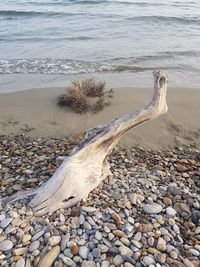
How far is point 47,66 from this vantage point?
980 centimetres

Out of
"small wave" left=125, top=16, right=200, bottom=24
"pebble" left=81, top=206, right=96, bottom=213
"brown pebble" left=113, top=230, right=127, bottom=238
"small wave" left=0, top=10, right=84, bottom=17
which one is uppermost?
"small wave" left=125, top=16, right=200, bottom=24

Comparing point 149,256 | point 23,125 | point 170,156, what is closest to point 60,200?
point 149,256

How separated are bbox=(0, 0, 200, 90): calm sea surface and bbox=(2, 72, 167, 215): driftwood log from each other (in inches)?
165

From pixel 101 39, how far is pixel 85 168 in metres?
9.00

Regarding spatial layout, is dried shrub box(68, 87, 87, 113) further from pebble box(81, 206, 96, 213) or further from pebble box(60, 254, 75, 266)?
pebble box(60, 254, 75, 266)

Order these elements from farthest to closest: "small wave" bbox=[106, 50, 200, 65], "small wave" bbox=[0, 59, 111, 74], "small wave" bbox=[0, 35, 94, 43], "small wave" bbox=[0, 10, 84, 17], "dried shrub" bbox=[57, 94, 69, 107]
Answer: "small wave" bbox=[0, 10, 84, 17] < "small wave" bbox=[0, 35, 94, 43] < "small wave" bbox=[106, 50, 200, 65] < "small wave" bbox=[0, 59, 111, 74] < "dried shrub" bbox=[57, 94, 69, 107]

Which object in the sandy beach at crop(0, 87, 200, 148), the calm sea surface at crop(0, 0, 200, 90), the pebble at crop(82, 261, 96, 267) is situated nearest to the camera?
the pebble at crop(82, 261, 96, 267)

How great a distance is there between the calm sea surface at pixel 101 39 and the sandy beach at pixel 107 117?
159 centimetres

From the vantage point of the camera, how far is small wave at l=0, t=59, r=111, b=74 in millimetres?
9422

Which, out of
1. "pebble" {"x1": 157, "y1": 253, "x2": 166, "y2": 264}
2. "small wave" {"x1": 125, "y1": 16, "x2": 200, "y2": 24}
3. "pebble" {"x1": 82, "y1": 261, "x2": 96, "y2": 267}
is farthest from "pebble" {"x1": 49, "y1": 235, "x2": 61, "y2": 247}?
"small wave" {"x1": 125, "y1": 16, "x2": 200, "y2": 24}

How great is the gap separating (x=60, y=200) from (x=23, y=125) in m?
2.85

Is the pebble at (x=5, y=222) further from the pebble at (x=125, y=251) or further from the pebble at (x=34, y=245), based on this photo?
the pebble at (x=125, y=251)

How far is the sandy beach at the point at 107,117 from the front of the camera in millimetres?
6086

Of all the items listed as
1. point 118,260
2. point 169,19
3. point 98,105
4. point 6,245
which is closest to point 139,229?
point 118,260
